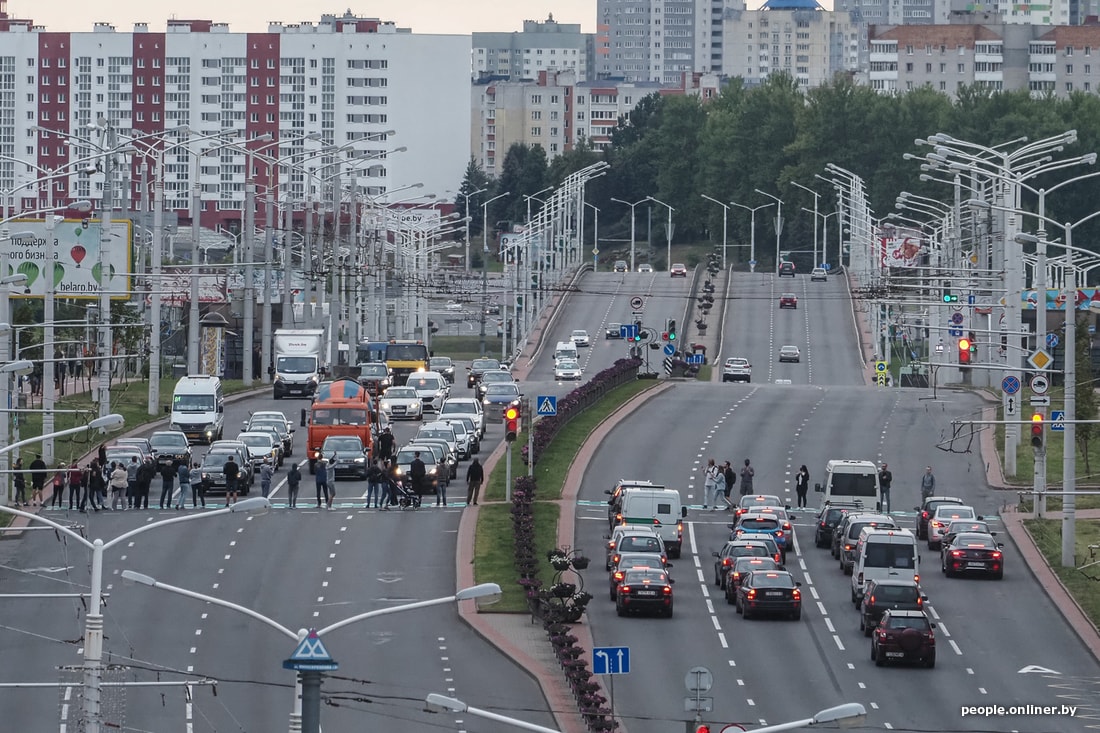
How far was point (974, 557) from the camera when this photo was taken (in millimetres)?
52500

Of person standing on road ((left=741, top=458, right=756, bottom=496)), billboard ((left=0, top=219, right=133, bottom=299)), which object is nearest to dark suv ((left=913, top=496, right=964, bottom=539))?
person standing on road ((left=741, top=458, right=756, bottom=496))

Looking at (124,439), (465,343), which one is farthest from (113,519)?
(465,343)

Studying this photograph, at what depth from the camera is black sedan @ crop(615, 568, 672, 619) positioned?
154 ft

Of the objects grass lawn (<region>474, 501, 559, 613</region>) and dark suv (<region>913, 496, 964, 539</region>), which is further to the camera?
dark suv (<region>913, 496, 964, 539</region>)

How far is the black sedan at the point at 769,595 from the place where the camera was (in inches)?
1844

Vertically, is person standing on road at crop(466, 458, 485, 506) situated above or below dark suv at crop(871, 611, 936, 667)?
above

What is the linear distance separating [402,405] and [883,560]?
3642 centimetres

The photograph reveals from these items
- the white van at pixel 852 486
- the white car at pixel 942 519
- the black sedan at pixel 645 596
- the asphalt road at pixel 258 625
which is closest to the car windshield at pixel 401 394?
the asphalt road at pixel 258 625

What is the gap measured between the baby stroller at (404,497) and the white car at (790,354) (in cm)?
7038

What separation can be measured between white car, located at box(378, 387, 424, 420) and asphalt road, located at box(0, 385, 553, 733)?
21305 millimetres

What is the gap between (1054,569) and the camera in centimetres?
5356

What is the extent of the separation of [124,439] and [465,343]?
101792mm

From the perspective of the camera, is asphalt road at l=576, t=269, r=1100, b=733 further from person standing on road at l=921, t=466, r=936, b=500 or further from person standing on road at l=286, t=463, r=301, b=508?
person standing on road at l=286, t=463, r=301, b=508

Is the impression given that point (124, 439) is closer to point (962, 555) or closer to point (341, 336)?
point (962, 555)
